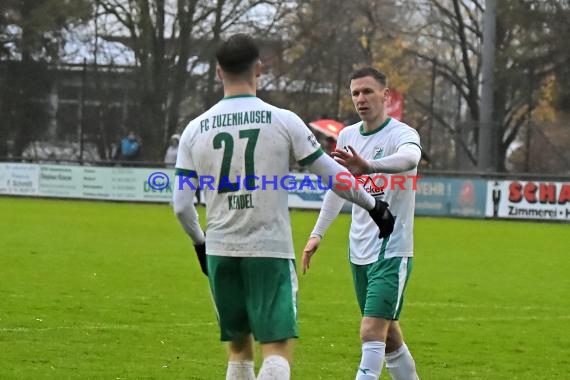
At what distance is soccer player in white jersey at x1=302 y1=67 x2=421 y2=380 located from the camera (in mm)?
6734

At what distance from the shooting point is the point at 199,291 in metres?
12.9

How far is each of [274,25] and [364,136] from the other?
3325 cm

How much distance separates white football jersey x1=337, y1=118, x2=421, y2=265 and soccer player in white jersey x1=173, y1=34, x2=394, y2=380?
142 centimetres

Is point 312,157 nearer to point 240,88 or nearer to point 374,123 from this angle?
point 240,88

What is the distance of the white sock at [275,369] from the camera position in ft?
17.2

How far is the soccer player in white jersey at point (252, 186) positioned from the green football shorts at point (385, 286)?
4.58ft

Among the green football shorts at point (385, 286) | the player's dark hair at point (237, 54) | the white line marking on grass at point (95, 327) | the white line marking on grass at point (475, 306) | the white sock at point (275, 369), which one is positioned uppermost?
the player's dark hair at point (237, 54)

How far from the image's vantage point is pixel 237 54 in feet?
17.4

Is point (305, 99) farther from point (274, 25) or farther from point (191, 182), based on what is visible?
point (191, 182)

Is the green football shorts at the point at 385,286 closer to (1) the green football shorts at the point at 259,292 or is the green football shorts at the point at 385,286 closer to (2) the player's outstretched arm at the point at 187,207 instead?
(1) the green football shorts at the point at 259,292

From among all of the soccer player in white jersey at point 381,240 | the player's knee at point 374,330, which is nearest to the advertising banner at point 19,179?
the soccer player in white jersey at point 381,240

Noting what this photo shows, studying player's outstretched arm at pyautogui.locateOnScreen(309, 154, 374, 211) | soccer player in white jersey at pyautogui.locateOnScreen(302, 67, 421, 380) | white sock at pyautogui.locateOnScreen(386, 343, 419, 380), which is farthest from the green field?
player's outstretched arm at pyautogui.locateOnScreen(309, 154, 374, 211)

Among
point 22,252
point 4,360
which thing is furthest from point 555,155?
point 4,360

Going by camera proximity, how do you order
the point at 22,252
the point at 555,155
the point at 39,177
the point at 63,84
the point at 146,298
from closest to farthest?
1. the point at 146,298
2. the point at 22,252
3. the point at 39,177
4. the point at 555,155
5. the point at 63,84
